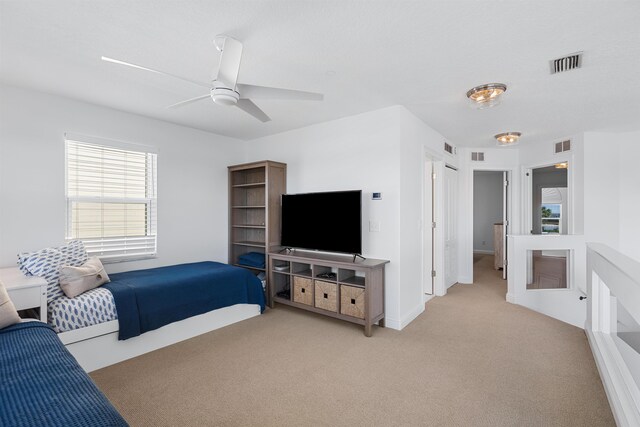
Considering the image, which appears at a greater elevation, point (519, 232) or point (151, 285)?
point (519, 232)

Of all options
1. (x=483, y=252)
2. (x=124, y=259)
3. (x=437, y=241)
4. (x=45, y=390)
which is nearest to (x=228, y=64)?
(x=45, y=390)

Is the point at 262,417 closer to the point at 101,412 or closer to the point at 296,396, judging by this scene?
the point at 296,396

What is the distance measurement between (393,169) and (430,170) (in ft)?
5.19

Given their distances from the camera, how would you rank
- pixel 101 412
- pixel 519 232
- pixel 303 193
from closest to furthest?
pixel 101 412, pixel 303 193, pixel 519 232

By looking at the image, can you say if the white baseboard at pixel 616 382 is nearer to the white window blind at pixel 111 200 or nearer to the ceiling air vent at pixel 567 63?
the ceiling air vent at pixel 567 63

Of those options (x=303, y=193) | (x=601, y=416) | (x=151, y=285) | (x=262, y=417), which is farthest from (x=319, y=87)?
(x=601, y=416)

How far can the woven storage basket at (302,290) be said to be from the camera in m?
3.81

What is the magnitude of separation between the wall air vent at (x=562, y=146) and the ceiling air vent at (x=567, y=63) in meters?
2.87

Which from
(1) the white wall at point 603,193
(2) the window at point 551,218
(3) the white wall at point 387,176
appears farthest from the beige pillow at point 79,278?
(2) the window at point 551,218

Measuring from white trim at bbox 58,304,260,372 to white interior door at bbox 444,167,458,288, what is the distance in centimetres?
354

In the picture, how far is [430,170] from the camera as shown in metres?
4.81

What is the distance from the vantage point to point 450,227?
5.32m

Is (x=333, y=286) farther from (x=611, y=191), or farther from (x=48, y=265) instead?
(x=611, y=191)

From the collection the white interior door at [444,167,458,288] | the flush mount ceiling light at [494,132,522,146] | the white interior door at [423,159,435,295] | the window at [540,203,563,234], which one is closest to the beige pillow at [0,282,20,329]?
the white interior door at [423,159,435,295]
